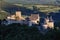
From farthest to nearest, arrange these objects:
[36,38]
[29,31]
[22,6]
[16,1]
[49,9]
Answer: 1. [16,1]
2. [22,6]
3. [49,9]
4. [29,31]
5. [36,38]

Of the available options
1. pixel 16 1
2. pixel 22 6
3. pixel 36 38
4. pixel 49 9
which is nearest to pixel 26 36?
pixel 36 38

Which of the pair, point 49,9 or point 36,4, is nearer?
point 49,9

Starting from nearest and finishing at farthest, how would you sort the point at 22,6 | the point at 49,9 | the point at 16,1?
1. the point at 49,9
2. the point at 22,6
3. the point at 16,1

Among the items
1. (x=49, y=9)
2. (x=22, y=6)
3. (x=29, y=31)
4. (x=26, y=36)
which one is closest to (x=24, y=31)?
(x=29, y=31)

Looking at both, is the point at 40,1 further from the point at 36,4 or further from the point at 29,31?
the point at 29,31

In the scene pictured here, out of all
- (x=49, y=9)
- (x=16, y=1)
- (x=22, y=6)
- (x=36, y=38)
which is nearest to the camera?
(x=36, y=38)

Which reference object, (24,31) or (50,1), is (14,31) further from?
(50,1)

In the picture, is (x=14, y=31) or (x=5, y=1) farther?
(x=5, y=1)

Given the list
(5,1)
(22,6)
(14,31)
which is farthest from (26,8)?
(14,31)

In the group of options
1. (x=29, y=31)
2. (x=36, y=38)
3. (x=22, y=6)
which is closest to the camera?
(x=36, y=38)

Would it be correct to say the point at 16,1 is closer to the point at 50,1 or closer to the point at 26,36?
the point at 50,1
